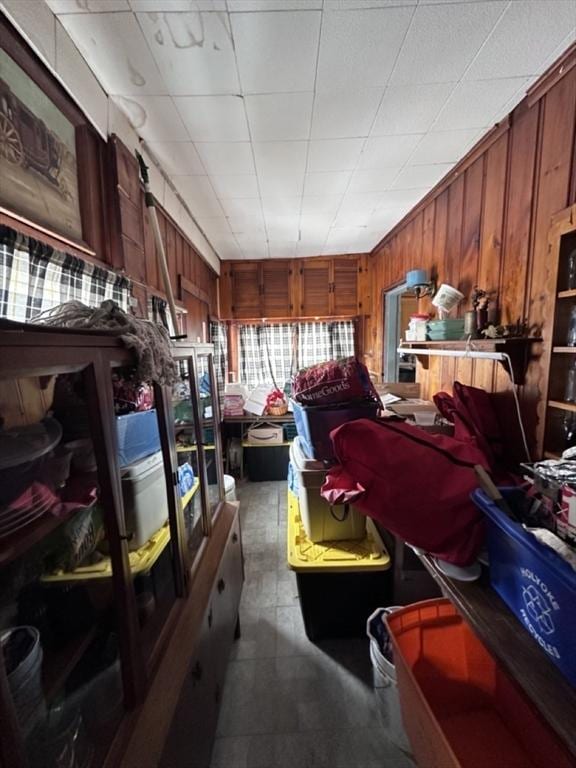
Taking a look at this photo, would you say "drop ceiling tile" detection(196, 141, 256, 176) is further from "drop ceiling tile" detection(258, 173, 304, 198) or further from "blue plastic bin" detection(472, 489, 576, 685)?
"blue plastic bin" detection(472, 489, 576, 685)

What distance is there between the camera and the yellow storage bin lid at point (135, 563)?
2.50ft

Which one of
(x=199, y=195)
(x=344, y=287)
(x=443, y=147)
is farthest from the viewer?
(x=344, y=287)

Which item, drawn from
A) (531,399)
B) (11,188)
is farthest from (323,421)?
(11,188)

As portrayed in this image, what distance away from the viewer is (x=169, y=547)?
103cm

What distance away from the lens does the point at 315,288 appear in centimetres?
375

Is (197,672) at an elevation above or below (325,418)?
below

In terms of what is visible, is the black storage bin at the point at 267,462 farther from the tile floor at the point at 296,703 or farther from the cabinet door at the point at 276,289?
the cabinet door at the point at 276,289

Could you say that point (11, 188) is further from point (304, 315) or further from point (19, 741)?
point (304, 315)

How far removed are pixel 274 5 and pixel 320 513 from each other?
1.92 meters

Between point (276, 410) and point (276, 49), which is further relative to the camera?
point (276, 410)

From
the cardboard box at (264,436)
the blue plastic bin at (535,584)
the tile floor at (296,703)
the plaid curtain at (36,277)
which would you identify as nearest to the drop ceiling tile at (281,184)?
the plaid curtain at (36,277)

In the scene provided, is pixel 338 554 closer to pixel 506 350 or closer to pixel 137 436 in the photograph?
pixel 137 436

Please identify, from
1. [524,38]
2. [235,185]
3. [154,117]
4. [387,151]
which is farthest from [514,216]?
[154,117]

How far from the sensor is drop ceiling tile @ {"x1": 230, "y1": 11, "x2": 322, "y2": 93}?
0.98 m
